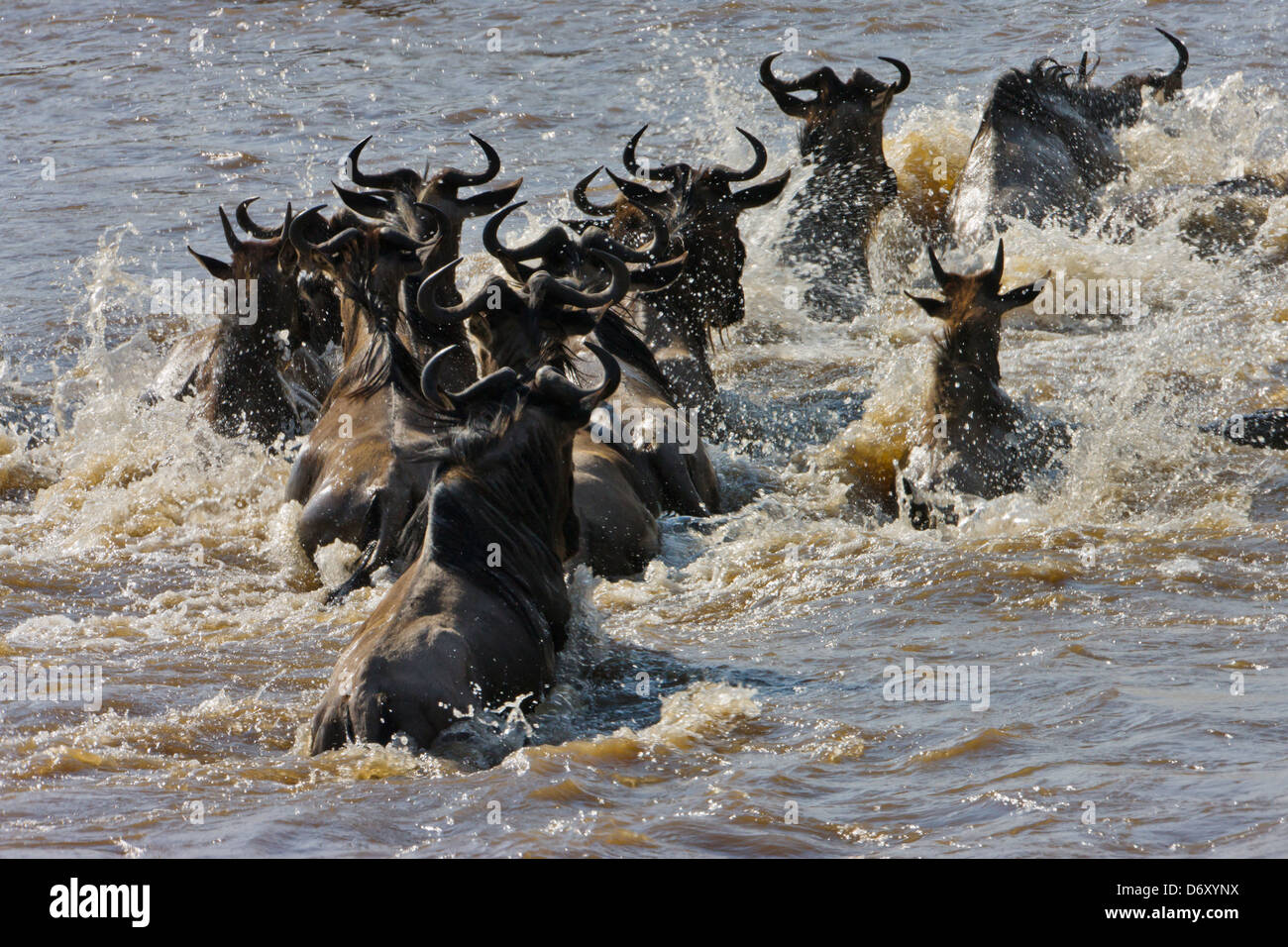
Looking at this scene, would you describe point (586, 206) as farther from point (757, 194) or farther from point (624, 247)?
point (624, 247)

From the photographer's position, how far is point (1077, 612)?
6852 millimetres

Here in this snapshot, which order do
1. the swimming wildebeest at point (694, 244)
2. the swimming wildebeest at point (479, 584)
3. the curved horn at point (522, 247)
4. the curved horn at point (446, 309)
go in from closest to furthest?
the swimming wildebeest at point (479, 584), the curved horn at point (446, 309), the curved horn at point (522, 247), the swimming wildebeest at point (694, 244)

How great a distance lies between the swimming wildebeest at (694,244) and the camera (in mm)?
10469

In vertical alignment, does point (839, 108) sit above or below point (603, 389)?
above

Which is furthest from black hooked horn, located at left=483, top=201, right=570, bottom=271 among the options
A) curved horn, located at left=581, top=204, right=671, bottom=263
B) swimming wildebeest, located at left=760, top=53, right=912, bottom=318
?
swimming wildebeest, located at left=760, top=53, right=912, bottom=318

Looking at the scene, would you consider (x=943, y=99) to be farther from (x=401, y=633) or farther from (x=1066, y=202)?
(x=401, y=633)

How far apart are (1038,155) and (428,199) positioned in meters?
6.53

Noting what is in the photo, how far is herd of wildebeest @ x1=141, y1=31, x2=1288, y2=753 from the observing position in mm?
5883

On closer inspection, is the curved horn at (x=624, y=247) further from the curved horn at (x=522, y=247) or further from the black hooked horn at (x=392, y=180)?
the black hooked horn at (x=392, y=180)

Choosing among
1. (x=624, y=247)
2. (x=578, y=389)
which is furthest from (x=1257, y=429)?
(x=578, y=389)

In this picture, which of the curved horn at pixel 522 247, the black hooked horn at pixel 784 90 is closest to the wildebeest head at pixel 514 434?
the curved horn at pixel 522 247

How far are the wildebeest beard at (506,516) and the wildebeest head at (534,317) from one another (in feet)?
3.39

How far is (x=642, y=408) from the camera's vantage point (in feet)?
29.6

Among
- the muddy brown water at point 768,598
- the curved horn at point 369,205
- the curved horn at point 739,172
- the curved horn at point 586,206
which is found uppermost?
the curved horn at point 739,172
